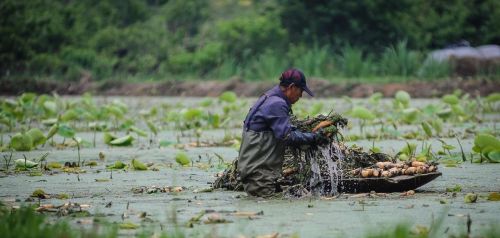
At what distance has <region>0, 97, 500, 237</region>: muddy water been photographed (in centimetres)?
554

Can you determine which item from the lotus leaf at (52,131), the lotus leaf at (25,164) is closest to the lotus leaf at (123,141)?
the lotus leaf at (52,131)

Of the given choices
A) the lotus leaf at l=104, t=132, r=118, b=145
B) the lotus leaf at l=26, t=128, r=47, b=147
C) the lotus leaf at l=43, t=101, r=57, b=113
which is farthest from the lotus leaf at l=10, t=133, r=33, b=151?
the lotus leaf at l=43, t=101, r=57, b=113

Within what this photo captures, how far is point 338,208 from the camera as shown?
6.34 m

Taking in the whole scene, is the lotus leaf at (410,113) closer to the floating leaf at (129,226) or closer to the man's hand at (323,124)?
the man's hand at (323,124)

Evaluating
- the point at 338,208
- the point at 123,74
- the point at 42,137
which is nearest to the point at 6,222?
the point at 338,208

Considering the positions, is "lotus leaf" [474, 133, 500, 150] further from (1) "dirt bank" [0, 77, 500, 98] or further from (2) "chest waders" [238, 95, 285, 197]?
(1) "dirt bank" [0, 77, 500, 98]

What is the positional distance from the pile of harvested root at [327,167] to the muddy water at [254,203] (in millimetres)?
189

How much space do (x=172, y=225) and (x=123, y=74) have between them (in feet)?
75.3

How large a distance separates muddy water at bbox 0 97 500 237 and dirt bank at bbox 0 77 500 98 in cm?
1311

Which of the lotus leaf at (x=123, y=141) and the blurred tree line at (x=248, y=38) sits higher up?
the blurred tree line at (x=248, y=38)

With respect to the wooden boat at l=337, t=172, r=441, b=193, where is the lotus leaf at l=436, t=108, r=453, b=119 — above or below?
Result: above

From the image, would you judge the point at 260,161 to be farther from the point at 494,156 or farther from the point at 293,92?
the point at 494,156

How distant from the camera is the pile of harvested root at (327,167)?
7.13 meters

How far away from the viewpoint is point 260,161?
7133 millimetres
